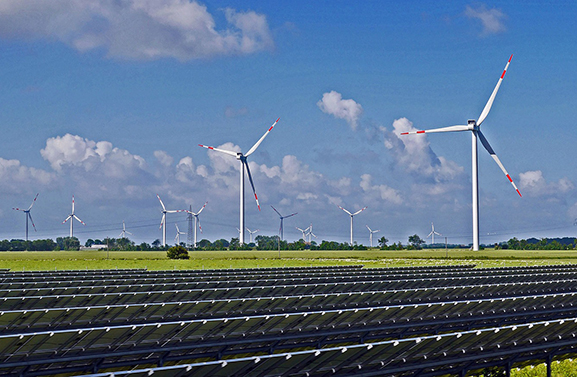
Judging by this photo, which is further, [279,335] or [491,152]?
[491,152]

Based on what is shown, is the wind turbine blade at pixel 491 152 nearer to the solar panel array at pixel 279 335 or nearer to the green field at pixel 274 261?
the green field at pixel 274 261

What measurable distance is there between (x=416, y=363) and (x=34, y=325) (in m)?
15.9

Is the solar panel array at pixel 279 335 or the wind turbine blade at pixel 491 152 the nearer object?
the solar panel array at pixel 279 335

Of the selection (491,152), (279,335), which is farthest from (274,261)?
(279,335)

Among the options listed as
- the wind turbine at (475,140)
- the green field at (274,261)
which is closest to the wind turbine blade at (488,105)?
the wind turbine at (475,140)

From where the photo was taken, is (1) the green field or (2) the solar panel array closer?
(2) the solar panel array

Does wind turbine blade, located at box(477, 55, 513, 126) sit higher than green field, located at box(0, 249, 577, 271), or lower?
higher

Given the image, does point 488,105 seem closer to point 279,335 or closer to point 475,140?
point 475,140

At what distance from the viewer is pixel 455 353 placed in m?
20.3

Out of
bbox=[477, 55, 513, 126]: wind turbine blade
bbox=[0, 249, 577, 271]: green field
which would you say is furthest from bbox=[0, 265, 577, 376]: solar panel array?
bbox=[477, 55, 513, 126]: wind turbine blade

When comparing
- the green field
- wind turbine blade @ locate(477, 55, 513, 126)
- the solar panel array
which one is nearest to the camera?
the solar panel array

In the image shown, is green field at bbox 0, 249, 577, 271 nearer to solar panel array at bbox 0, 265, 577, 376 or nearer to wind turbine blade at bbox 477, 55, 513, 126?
wind turbine blade at bbox 477, 55, 513, 126

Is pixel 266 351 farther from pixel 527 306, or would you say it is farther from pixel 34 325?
pixel 527 306

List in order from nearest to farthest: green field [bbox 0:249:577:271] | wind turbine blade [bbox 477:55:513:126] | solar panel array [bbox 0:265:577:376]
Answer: solar panel array [bbox 0:265:577:376]
green field [bbox 0:249:577:271]
wind turbine blade [bbox 477:55:513:126]
